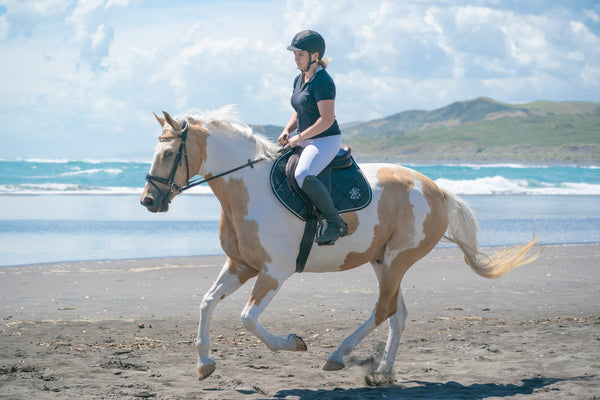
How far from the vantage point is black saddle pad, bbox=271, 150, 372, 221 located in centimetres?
516

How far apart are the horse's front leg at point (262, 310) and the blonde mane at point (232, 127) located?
1.05 meters

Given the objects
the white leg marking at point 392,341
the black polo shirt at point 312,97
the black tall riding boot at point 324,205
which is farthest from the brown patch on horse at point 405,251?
the black polo shirt at point 312,97

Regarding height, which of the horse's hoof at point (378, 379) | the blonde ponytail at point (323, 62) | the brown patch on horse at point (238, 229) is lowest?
the horse's hoof at point (378, 379)

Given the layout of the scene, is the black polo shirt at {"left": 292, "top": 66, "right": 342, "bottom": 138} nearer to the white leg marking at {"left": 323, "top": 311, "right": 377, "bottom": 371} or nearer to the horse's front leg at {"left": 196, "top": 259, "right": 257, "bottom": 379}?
the horse's front leg at {"left": 196, "top": 259, "right": 257, "bottom": 379}

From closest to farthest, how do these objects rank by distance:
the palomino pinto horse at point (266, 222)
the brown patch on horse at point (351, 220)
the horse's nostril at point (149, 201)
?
1. the horse's nostril at point (149, 201)
2. the palomino pinto horse at point (266, 222)
3. the brown patch on horse at point (351, 220)

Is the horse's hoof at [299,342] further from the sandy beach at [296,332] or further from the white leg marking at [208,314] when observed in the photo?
the white leg marking at [208,314]

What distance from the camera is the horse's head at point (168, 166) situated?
4980 millimetres

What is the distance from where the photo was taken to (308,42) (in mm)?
5230

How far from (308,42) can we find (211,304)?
7.48ft

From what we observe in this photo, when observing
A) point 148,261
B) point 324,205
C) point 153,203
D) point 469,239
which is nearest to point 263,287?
point 324,205

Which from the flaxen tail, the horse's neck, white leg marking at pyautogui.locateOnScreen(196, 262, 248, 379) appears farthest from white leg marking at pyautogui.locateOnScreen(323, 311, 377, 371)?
the horse's neck

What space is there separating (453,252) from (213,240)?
17.9ft

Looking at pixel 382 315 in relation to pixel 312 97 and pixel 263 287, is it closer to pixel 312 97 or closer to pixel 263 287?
pixel 263 287

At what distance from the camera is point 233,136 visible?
211 inches
